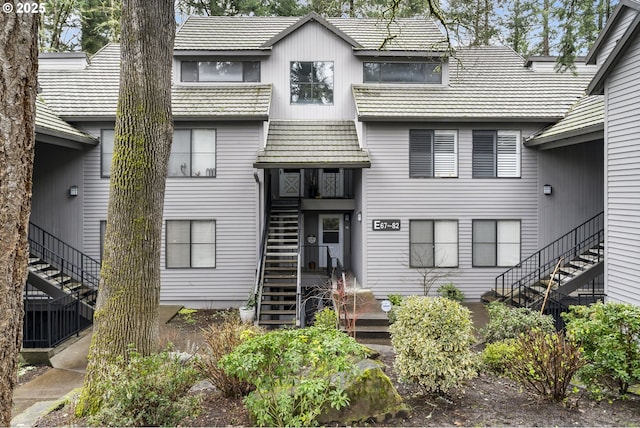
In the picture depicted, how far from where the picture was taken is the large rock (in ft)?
15.6

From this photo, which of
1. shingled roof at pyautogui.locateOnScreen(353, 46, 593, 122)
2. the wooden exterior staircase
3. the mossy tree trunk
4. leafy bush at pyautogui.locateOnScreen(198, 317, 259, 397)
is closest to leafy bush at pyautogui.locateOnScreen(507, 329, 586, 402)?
leafy bush at pyautogui.locateOnScreen(198, 317, 259, 397)

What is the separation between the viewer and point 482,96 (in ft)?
43.1

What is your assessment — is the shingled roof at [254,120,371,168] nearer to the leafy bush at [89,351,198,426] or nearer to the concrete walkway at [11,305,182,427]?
the concrete walkway at [11,305,182,427]

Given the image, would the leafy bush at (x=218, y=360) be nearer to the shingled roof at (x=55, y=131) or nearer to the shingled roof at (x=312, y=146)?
the shingled roof at (x=312, y=146)

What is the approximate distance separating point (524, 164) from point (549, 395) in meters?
9.11

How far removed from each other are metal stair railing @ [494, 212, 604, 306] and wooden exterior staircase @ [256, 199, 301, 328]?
6.24 m

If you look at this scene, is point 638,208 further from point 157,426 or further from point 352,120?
point 157,426

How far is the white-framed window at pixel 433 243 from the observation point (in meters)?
12.5

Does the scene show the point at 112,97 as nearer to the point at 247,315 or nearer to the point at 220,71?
the point at 220,71

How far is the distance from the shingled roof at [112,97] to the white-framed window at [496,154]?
6768 millimetres

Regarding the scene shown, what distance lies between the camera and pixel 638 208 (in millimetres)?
8141

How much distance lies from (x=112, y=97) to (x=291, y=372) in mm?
12125

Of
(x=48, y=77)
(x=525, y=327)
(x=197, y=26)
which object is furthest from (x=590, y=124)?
(x=48, y=77)

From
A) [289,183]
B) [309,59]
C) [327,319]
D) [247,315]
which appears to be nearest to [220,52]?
[309,59]
